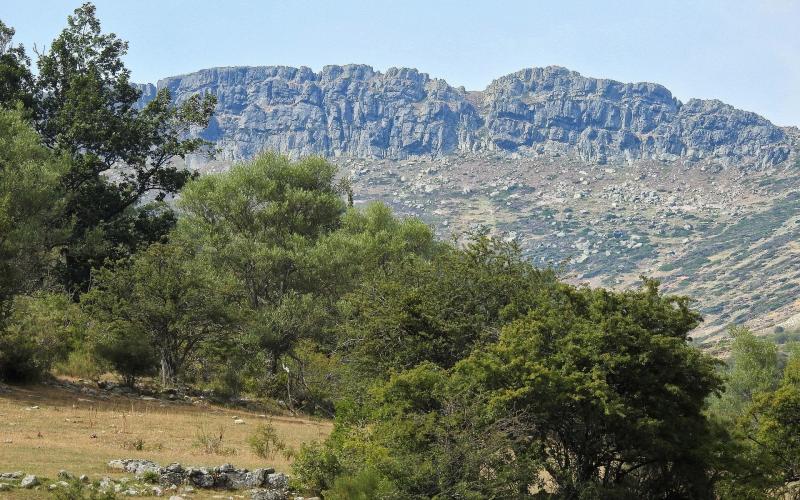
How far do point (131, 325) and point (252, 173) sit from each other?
2392 centimetres

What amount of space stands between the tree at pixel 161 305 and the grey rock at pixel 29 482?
725 inches

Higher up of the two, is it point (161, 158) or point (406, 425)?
point (161, 158)

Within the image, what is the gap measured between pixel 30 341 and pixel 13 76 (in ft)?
99.1

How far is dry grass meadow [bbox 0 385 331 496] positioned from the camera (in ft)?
62.4

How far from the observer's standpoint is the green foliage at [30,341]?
30594mm

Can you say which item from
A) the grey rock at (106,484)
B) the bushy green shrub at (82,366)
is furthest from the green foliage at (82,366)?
the grey rock at (106,484)

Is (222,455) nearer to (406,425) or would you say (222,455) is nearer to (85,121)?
(406,425)

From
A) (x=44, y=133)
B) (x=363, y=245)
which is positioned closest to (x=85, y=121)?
(x=44, y=133)

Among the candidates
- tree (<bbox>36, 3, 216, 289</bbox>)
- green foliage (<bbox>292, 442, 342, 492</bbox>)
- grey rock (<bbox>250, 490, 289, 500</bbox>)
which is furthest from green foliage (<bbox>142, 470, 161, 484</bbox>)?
tree (<bbox>36, 3, 216, 289</bbox>)

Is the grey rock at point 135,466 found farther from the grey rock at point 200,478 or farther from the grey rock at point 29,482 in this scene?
the grey rock at point 29,482

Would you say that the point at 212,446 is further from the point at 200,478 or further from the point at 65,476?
the point at 65,476

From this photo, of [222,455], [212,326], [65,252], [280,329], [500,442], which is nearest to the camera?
[500,442]

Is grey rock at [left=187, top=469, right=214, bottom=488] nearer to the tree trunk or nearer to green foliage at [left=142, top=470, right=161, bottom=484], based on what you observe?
green foliage at [left=142, top=470, right=161, bottom=484]

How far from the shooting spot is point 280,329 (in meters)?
42.3
